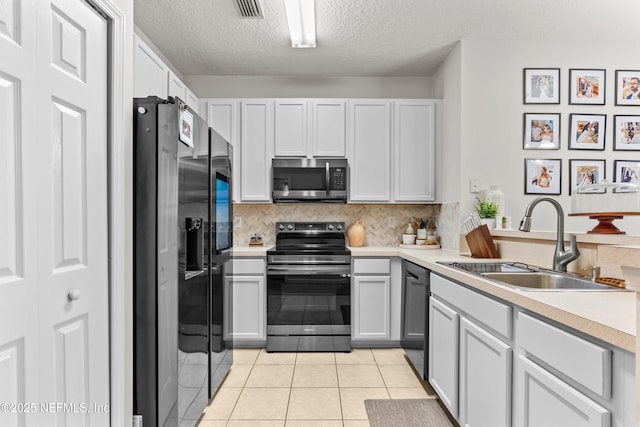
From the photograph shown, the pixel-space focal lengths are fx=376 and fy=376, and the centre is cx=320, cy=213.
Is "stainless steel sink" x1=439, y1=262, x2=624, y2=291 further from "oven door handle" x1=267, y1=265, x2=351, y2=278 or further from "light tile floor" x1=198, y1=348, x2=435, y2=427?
"oven door handle" x1=267, y1=265, x2=351, y2=278

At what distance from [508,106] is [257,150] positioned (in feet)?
7.53

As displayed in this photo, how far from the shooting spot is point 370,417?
2.24 m

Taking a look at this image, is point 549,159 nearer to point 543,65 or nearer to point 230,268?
point 543,65

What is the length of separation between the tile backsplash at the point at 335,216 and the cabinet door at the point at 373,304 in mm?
680

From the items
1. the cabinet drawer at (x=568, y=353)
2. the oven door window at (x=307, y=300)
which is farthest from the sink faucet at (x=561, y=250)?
the oven door window at (x=307, y=300)

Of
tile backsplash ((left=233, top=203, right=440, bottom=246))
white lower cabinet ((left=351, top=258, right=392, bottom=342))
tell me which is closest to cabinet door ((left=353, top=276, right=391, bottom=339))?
white lower cabinet ((left=351, top=258, right=392, bottom=342))

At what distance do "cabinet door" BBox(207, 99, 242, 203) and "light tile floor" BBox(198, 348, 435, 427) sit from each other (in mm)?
1586

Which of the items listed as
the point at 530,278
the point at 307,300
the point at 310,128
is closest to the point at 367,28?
the point at 310,128

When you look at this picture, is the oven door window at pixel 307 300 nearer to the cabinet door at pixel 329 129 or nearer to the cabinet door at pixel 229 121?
the cabinet door at pixel 229 121

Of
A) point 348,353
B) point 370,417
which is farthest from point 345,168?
point 370,417

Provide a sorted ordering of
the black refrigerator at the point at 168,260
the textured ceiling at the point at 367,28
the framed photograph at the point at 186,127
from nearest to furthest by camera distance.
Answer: the black refrigerator at the point at 168,260
the framed photograph at the point at 186,127
the textured ceiling at the point at 367,28

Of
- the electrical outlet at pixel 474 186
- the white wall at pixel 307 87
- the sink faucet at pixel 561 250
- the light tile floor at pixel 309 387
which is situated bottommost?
the light tile floor at pixel 309 387

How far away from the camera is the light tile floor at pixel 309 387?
2.24 metres

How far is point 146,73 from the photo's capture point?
2381mm
